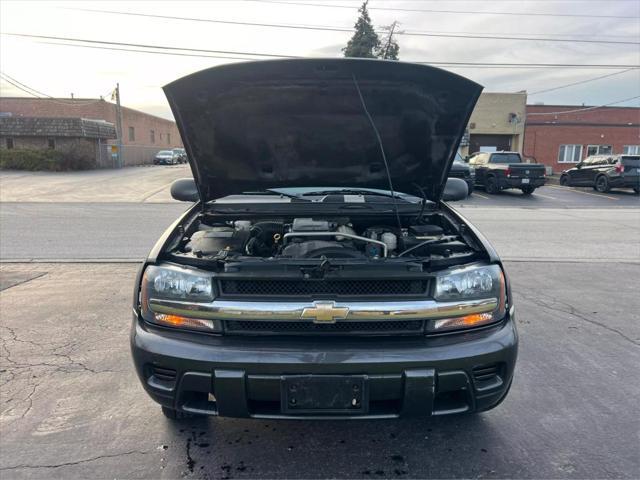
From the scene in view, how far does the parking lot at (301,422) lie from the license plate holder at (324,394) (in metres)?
0.47

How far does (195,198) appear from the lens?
11.5ft

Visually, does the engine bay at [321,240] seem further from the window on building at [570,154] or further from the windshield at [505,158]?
the window on building at [570,154]

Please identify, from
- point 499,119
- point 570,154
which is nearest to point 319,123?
point 499,119

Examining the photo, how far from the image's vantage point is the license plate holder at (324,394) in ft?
6.72

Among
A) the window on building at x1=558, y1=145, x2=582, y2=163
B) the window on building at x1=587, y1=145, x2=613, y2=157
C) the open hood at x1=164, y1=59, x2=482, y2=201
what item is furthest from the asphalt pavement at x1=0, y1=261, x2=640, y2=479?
the window on building at x1=587, y1=145, x2=613, y2=157

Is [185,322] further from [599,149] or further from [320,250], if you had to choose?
[599,149]

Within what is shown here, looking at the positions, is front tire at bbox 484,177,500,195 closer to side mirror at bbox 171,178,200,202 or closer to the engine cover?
side mirror at bbox 171,178,200,202

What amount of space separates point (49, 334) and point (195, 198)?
1.90 metres

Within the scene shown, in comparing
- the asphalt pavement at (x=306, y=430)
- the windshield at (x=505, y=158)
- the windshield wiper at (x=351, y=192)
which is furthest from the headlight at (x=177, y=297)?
the windshield at (x=505, y=158)

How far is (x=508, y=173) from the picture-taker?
1819 centimetres

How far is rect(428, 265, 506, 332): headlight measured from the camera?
2.23 metres

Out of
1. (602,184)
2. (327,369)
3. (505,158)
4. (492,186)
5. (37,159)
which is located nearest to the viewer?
(327,369)

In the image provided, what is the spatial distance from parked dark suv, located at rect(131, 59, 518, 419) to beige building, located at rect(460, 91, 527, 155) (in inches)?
1212

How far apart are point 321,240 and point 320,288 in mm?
793
